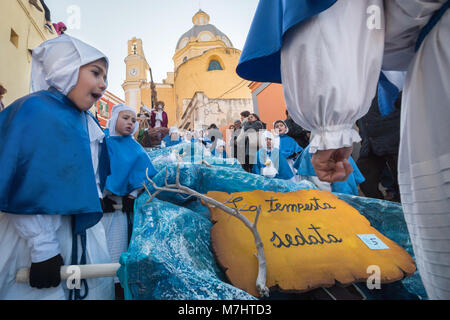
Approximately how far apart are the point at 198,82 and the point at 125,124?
20.1 metres

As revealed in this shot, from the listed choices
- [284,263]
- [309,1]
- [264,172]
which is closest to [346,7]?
[309,1]

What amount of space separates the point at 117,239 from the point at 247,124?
4055 millimetres

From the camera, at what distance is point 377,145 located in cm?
273

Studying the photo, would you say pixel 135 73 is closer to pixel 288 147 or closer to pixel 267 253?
pixel 288 147

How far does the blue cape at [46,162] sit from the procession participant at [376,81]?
1.02 meters

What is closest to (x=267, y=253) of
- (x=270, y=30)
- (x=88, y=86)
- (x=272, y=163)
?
(x=270, y=30)

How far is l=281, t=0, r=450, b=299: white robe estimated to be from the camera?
70 cm

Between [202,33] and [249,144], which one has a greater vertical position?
[202,33]

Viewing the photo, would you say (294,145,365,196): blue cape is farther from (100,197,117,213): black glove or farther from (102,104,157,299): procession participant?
(100,197,117,213): black glove

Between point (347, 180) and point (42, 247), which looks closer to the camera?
point (42, 247)

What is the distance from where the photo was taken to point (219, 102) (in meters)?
13.1

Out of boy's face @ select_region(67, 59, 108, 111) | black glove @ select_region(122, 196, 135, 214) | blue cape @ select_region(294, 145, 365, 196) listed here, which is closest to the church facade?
blue cape @ select_region(294, 145, 365, 196)

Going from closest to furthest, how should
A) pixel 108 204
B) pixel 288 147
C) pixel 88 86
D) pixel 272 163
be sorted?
pixel 88 86, pixel 108 204, pixel 272 163, pixel 288 147
